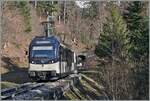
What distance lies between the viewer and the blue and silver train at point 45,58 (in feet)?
105

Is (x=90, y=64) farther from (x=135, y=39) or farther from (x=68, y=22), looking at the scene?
(x=68, y=22)

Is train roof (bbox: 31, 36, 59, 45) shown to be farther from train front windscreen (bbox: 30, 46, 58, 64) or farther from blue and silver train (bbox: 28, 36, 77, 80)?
train front windscreen (bbox: 30, 46, 58, 64)

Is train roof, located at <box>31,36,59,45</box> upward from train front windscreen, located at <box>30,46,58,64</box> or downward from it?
upward

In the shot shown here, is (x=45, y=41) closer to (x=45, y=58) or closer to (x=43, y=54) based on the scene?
(x=43, y=54)

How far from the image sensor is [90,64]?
61781 millimetres

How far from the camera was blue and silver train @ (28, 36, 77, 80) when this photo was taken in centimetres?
3206

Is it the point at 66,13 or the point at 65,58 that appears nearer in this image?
the point at 65,58

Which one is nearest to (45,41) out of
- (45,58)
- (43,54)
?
(43,54)

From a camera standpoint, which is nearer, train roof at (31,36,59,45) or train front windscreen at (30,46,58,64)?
train front windscreen at (30,46,58,64)

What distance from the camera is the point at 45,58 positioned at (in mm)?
32281

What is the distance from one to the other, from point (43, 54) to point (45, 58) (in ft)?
1.04

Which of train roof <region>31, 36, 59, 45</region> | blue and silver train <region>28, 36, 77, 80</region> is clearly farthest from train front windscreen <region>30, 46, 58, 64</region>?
train roof <region>31, 36, 59, 45</region>

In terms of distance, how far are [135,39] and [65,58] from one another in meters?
12.9

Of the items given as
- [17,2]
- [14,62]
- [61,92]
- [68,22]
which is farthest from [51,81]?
[68,22]
